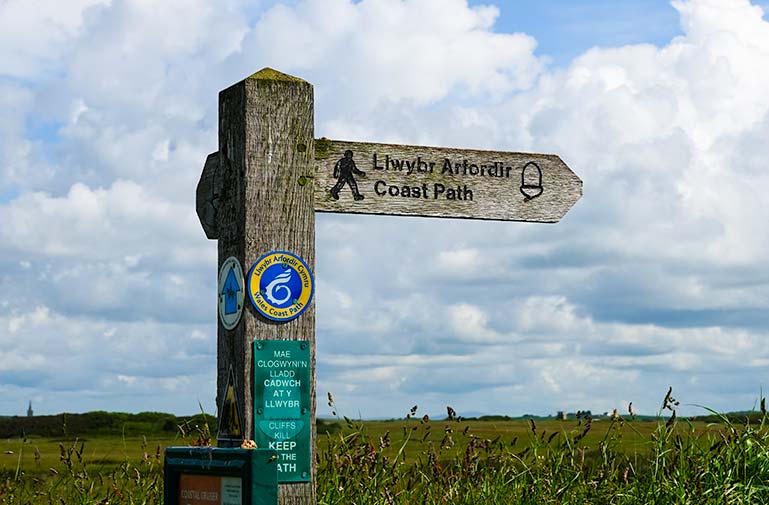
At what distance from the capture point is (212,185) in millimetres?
5512

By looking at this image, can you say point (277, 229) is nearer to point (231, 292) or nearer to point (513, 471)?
point (231, 292)

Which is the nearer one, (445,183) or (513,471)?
(445,183)

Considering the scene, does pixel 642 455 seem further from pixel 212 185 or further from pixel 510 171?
pixel 212 185

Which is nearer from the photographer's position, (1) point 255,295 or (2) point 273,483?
(2) point 273,483

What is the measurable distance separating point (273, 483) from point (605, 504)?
158 inches

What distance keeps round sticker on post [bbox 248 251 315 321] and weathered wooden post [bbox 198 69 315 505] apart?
3cm

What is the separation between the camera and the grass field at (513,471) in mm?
7121

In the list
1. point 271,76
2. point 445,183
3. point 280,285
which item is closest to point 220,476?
point 280,285

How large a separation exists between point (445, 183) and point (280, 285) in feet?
4.23

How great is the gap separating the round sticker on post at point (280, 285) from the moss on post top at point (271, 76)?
96 centimetres

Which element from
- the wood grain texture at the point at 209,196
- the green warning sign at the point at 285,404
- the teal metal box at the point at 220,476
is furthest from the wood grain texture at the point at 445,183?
the teal metal box at the point at 220,476

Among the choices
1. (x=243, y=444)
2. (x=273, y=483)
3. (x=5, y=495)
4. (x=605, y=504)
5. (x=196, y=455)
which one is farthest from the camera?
(x=5, y=495)

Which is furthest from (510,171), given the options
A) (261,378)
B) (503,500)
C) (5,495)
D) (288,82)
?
(5,495)

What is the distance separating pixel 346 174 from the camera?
18.0 feet
